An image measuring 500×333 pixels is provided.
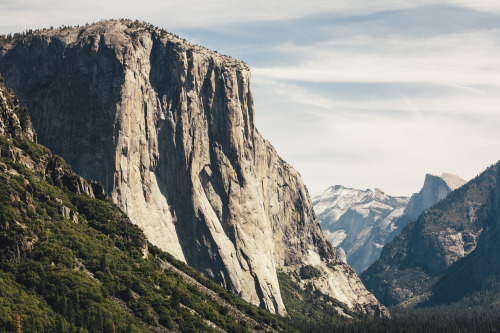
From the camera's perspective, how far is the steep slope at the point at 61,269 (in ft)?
454

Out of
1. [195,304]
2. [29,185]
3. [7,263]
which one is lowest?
[195,304]

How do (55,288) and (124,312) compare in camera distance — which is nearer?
(55,288)

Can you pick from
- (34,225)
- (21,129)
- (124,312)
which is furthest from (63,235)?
(21,129)

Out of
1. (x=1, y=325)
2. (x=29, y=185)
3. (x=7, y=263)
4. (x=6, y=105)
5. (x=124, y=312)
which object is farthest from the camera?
(x=6, y=105)

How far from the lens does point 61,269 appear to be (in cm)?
15138

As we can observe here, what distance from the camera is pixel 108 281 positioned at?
6506 inches

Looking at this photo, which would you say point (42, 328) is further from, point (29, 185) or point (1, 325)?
point (29, 185)

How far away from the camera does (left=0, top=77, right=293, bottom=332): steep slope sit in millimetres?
138250

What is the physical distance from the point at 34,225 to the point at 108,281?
2068 cm

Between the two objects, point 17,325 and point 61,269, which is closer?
point 17,325

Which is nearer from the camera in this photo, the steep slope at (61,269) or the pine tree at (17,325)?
the pine tree at (17,325)

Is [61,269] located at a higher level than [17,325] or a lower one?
Result: higher

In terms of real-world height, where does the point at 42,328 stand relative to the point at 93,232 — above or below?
below

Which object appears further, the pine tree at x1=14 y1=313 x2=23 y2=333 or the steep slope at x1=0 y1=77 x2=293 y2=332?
the steep slope at x1=0 y1=77 x2=293 y2=332
